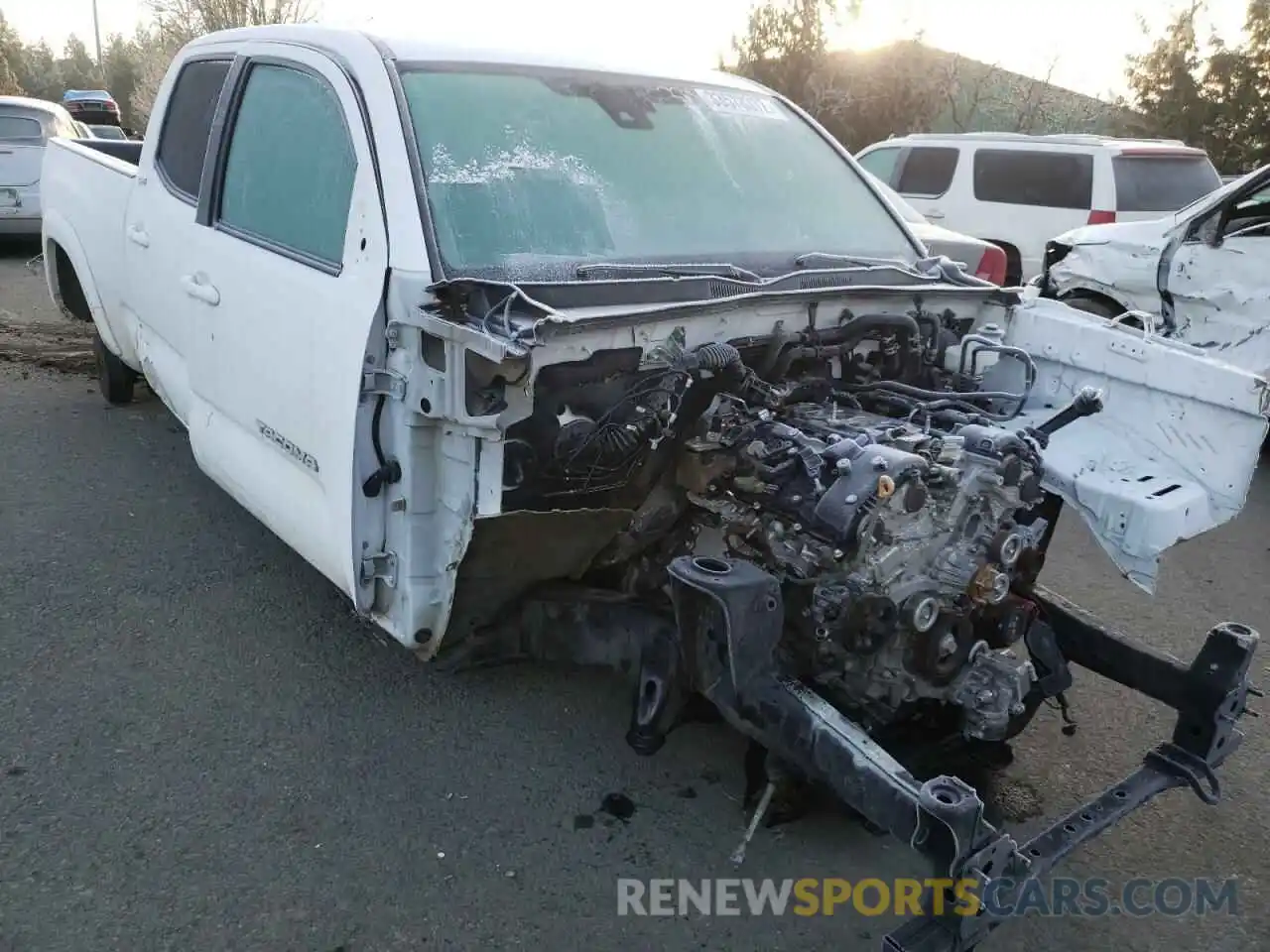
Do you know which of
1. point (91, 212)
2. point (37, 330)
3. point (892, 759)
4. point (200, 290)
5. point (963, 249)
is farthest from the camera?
point (37, 330)

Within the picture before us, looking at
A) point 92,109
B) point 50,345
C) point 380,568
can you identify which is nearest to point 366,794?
point 380,568

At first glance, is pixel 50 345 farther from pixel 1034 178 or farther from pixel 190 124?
pixel 1034 178

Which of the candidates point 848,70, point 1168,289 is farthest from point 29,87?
point 1168,289

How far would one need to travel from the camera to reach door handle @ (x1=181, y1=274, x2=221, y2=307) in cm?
374

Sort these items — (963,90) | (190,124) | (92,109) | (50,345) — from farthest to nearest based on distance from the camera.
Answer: (92,109), (963,90), (50,345), (190,124)

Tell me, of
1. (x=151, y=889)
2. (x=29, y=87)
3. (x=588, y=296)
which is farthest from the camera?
(x=29, y=87)

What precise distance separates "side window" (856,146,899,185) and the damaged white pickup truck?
8.30m

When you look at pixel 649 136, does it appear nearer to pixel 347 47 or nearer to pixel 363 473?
pixel 347 47

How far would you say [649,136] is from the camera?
3617 millimetres

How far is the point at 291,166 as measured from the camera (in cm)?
354

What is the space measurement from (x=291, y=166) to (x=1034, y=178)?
8.59m

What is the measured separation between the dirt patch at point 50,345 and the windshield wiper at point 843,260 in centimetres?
554

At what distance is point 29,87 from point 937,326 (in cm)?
5501

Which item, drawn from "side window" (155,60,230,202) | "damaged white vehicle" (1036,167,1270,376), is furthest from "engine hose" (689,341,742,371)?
"damaged white vehicle" (1036,167,1270,376)
